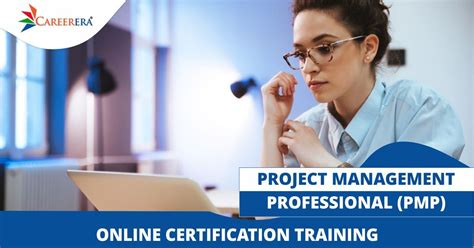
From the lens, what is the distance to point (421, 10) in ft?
4.83

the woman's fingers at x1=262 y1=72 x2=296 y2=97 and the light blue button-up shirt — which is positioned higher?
the woman's fingers at x1=262 y1=72 x2=296 y2=97

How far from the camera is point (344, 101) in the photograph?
53.4 inches

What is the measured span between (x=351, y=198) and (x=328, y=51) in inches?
15.7

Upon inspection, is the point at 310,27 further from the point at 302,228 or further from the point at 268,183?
the point at 302,228

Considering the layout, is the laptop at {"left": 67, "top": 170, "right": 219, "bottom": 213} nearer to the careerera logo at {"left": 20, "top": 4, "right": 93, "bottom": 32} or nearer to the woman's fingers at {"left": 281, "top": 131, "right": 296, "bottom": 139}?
the woman's fingers at {"left": 281, "top": 131, "right": 296, "bottom": 139}

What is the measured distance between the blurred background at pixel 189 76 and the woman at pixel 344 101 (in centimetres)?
6

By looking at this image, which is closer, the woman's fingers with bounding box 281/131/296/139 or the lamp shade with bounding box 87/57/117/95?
the woman's fingers with bounding box 281/131/296/139

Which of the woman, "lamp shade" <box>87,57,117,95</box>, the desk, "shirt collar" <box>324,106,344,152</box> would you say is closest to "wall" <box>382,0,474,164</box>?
the woman

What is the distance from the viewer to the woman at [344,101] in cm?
125

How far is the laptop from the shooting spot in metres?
0.96

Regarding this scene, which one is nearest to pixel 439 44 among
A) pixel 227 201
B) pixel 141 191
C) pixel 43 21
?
pixel 227 201

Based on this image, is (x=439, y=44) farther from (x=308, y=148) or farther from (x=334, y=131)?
(x=308, y=148)

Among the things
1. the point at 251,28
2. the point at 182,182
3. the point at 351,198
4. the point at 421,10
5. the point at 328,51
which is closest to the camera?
the point at 182,182

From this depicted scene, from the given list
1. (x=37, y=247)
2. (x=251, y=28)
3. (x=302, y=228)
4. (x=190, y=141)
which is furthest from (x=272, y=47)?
(x=37, y=247)
